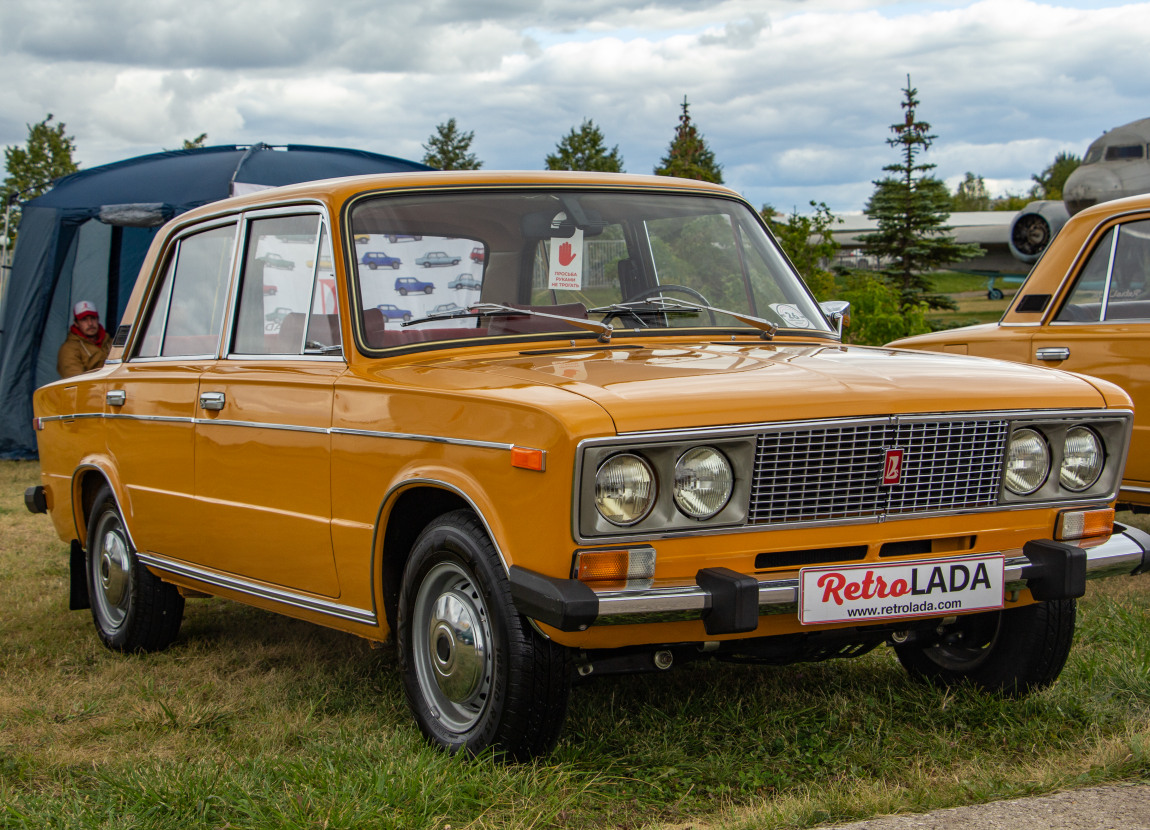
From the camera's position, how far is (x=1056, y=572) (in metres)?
3.45

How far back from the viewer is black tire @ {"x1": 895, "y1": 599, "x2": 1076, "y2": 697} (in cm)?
402

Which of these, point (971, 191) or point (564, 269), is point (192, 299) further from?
point (971, 191)

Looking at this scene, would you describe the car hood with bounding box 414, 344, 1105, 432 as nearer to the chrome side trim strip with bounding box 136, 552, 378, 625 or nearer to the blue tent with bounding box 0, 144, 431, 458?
the chrome side trim strip with bounding box 136, 552, 378, 625

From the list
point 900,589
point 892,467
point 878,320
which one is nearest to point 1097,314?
point 892,467

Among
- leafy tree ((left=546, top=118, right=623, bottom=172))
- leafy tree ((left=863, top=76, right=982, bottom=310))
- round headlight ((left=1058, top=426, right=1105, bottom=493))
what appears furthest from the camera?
leafy tree ((left=546, top=118, right=623, bottom=172))

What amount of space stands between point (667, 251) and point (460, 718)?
6.44ft

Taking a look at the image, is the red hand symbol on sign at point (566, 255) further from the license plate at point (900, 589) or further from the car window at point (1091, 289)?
the car window at point (1091, 289)

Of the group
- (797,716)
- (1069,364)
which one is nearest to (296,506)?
(797,716)

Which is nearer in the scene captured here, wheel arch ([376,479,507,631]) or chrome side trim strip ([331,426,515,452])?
chrome side trim strip ([331,426,515,452])

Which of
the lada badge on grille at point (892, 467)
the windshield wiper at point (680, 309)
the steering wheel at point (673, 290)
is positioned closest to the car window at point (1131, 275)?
the windshield wiper at point (680, 309)

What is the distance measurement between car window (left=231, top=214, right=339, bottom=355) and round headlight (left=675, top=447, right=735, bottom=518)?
5.03 feet

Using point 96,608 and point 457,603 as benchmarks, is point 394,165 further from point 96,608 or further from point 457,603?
point 457,603

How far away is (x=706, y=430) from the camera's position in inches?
122

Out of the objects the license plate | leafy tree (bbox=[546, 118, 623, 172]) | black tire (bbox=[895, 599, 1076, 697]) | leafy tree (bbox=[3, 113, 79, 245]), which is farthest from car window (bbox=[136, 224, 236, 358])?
leafy tree (bbox=[546, 118, 623, 172])
